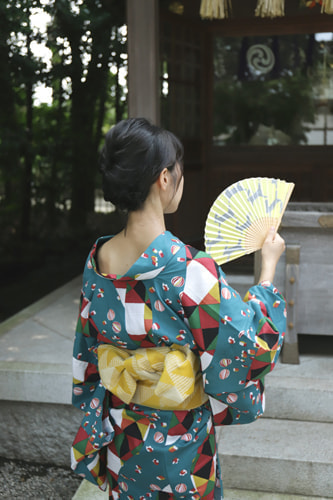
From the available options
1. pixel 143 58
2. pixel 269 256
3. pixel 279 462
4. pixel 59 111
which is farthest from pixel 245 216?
pixel 59 111

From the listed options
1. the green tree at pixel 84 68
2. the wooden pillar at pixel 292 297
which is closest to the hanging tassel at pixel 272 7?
the wooden pillar at pixel 292 297

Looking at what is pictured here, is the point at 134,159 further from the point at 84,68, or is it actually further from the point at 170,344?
the point at 84,68

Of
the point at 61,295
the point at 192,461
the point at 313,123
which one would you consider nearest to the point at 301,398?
the point at 192,461

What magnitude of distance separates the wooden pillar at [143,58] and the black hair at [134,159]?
2.67m

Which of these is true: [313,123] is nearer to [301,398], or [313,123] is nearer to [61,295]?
[61,295]

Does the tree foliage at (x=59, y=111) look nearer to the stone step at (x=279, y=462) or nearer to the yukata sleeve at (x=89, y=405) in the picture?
the stone step at (x=279, y=462)

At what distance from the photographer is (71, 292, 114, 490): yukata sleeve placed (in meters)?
1.83

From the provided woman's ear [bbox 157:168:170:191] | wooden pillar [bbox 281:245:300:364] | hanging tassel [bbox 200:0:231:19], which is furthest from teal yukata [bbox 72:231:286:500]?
hanging tassel [bbox 200:0:231:19]

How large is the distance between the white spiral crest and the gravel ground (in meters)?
5.33

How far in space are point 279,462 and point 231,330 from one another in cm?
164

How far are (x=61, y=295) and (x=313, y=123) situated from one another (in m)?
3.92

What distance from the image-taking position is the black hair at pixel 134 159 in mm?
1536

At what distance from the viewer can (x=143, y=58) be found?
4.14 metres

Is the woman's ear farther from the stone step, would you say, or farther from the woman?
the stone step
